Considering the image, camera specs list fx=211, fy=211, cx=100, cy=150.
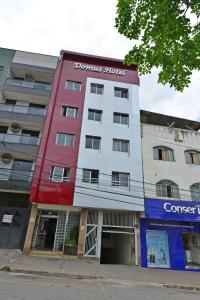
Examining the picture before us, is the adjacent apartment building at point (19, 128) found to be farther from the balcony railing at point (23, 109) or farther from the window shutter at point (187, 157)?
the window shutter at point (187, 157)

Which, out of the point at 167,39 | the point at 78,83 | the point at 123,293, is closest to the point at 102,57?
the point at 78,83

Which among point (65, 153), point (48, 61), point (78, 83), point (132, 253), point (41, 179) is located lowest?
point (132, 253)

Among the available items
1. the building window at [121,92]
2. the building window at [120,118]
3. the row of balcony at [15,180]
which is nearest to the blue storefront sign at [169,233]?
the building window at [120,118]

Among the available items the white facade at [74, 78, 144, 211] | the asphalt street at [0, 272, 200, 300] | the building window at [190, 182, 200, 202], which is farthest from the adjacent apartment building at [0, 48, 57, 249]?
the building window at [190, 182, 200, 202]

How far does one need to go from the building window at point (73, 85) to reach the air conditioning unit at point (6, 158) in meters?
8.58

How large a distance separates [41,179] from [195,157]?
13.8m

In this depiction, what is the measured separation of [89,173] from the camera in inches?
670

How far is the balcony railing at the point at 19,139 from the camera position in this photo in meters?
18.1

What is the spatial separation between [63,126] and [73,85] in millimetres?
5279

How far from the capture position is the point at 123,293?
741 centimetres

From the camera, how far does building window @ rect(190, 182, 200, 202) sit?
1741 cm

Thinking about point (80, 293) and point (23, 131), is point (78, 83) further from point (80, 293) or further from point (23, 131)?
point (80, 293)

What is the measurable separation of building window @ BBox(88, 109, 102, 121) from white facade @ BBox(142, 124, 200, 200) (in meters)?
4.32

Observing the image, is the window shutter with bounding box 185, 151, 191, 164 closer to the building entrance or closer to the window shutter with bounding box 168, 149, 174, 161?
the window shutter with bounding box 168, 149, 174, 161
